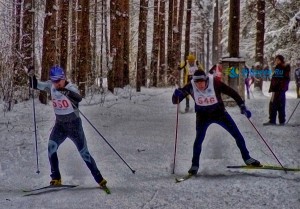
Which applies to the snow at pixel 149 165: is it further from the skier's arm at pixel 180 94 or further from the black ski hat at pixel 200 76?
the black ski hat at pixel 200 76

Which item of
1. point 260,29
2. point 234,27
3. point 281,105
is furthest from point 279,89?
point 260,29


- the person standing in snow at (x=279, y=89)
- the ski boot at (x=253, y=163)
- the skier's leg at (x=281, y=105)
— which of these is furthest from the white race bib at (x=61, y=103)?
the skier's leg at (x=281, y=105)

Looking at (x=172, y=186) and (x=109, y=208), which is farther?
(x=172, y=186)

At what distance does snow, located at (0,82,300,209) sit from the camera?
650 cm

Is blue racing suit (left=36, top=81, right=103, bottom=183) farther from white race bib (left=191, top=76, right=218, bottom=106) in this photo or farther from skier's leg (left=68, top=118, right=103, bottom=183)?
white race bib (left=191, top=76, right=218, bottom=106)

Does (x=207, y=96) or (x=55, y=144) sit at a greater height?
(x=207, y=96)

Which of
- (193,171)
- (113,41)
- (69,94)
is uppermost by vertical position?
(113,41)

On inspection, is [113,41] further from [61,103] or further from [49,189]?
[49,189]

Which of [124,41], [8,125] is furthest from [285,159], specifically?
[124,41]

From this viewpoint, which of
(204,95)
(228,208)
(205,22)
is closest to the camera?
(228,208)

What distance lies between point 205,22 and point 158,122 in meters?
36.1

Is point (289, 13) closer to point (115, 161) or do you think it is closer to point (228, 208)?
point (115, 161)

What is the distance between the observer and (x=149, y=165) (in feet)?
28.1

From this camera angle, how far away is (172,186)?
23.4ft
